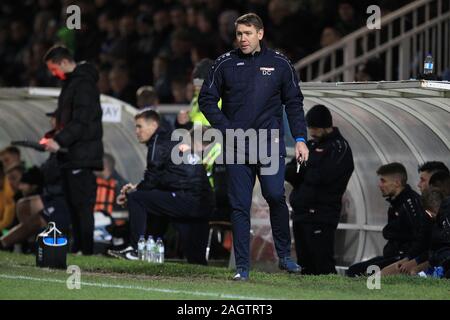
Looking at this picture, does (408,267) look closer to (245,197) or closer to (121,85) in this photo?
(245,197)

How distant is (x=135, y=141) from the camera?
1606cm

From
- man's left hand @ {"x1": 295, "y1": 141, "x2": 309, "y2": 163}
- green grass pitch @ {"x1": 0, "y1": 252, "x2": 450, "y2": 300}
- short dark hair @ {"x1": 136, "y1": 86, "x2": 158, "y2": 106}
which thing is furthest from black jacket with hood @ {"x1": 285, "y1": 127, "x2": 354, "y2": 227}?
short dark hair @ {"x1": 136, "y1": 86, "x2": 158, "y2": 106}

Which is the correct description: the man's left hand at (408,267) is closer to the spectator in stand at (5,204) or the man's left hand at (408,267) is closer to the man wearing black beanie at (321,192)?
the man wearing black beanie at (321,192)

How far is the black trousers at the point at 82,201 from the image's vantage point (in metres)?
13.6

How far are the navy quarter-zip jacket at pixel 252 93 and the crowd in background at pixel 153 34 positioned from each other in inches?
248

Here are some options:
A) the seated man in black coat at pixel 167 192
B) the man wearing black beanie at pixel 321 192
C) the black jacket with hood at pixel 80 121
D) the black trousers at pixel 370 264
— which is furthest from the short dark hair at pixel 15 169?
the black trousers at pixel 370 264

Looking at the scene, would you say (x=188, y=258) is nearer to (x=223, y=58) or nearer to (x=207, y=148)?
(x=207, y=148)

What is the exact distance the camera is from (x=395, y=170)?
38.6 feet

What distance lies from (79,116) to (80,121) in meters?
0.06

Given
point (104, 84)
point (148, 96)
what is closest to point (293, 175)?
point (148, 96)

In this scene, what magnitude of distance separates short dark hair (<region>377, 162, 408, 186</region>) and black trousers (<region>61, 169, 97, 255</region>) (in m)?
3.58

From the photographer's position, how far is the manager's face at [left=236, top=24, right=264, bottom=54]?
9.81 meters
